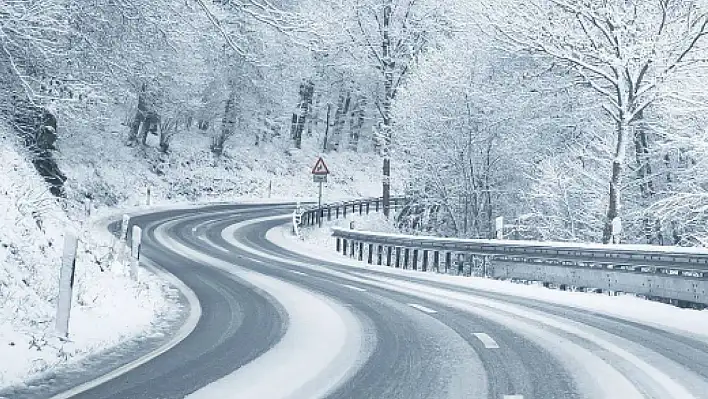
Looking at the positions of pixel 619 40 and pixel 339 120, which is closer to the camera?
pixel 619 40

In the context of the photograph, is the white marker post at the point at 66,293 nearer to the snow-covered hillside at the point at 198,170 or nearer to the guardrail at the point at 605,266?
the guardrail at the point at 605,266

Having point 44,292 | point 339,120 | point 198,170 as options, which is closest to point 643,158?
point 44,292

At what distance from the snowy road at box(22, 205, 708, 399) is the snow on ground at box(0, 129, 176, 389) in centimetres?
87

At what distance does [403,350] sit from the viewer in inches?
299

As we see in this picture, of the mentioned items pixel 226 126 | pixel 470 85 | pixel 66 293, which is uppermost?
pixel 226 126

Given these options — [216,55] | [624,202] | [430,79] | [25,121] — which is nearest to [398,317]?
[216,55]

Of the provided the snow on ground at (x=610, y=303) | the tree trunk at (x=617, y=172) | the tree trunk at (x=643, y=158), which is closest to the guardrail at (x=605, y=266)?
the snow on ground at (x=610, y=303)

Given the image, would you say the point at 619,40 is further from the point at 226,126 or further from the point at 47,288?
the point at 226,126

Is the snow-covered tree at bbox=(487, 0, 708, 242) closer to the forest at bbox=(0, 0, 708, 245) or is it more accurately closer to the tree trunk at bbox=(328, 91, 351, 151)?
the forest at bbox=(0, 0, 708, 245)

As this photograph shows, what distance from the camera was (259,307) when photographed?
1094 centimetres

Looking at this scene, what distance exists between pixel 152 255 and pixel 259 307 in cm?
1003

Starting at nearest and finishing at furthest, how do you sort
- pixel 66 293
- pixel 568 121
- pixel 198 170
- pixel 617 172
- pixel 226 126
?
pixel 66 293, pixel 617 172, pixel 568 121, pixel 198 170, pixel 226 126

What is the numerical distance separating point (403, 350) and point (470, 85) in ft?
63.8

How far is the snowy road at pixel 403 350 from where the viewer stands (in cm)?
592
